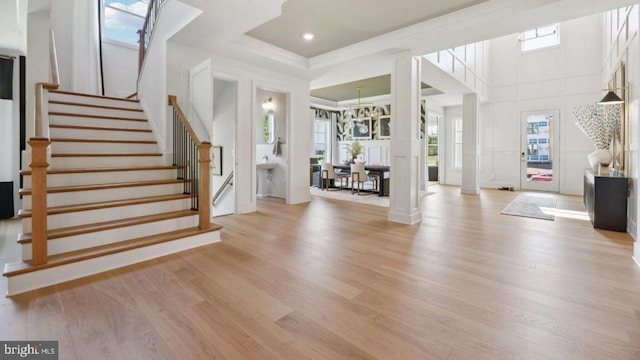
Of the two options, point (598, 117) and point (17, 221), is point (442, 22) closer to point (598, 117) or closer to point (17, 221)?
point (598, 117)

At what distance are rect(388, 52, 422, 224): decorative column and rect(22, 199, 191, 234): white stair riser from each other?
308cm

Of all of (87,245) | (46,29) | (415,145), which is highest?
(46,29)

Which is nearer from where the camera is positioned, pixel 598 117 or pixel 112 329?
pixel 112 329

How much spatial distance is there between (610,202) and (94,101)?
797cm

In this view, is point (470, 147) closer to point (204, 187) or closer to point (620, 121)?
point (620, 121)

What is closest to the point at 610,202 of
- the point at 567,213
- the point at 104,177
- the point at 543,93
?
the point at 567,213

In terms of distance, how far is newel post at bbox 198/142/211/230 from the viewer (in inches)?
135

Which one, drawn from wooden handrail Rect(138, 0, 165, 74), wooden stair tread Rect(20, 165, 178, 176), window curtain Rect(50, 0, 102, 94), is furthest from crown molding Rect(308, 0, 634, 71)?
window curtain Rect(50, 0, 102, 94)

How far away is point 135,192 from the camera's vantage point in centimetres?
357

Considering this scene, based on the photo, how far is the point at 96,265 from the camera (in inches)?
104

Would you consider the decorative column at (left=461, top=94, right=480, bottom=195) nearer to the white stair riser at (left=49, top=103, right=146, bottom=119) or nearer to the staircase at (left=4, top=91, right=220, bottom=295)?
the staircase at (left=4, top=91, right=220, bottom=295)

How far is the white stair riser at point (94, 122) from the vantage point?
4055 millimetres

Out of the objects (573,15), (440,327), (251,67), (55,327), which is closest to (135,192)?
(55,327)

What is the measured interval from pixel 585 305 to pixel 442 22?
3407 mm
